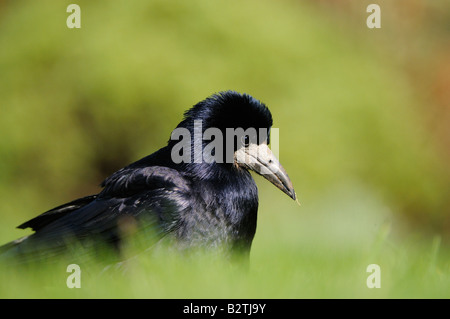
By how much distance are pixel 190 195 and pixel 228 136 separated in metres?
0.46

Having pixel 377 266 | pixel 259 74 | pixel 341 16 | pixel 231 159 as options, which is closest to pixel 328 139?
pixel 259 74

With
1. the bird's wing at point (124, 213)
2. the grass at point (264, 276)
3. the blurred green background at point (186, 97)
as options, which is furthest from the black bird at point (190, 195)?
the blurred green background at point (186, 97)

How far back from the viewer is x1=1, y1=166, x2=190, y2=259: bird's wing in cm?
313

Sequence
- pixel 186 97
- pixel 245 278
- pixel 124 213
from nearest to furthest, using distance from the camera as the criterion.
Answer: pixel 245 278 < pixel 124 213 < pixel 186 97

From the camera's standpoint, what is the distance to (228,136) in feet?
11.4

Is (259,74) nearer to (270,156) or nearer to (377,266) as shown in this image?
(270,156)

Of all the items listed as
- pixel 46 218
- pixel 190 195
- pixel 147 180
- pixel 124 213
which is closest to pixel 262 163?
pixel 190 195

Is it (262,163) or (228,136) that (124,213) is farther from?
(262,163)

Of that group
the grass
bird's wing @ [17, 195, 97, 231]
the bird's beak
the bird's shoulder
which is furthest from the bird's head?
bird's wing @ [17, 195, 97, 231]

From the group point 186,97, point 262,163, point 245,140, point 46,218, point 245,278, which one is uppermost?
point 186,97

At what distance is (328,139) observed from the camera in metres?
6.03

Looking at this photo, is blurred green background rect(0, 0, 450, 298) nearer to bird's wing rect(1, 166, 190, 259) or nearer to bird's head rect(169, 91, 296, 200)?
bird's head rect(169, 91, 296, 200)

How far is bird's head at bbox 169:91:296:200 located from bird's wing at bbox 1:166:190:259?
0.20 meters

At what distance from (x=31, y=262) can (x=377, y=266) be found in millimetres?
Result: 1734
